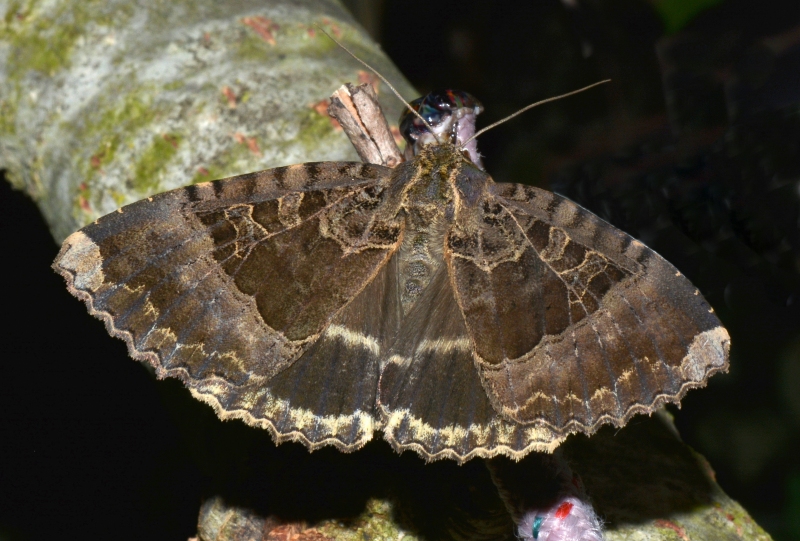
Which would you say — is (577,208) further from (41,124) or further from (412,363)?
Answer: (41,124)

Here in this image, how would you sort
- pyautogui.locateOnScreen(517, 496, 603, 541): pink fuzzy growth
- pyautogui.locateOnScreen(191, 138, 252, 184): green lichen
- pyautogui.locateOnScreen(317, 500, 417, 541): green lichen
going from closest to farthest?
pyautogui.locateOnScreen(517, 496, 603, 541): pink fuzzy growth, pyautogui.locateOnScreen(317, 500, 417, 541): green lichen, pyautogui.locateOnScreen(191, 138, 252, 184): green lichen

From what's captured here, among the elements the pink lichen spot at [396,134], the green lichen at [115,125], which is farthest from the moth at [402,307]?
the green lichen at [115,125]

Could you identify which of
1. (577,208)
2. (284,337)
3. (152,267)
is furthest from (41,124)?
(577,208)

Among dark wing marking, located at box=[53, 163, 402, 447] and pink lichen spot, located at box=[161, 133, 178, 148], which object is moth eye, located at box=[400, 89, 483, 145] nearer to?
dark wing marking, located at box=[53, 163, 402, 447]

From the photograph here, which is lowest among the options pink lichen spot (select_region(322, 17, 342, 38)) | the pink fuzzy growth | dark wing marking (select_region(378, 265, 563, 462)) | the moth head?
the pink fuzzy growth

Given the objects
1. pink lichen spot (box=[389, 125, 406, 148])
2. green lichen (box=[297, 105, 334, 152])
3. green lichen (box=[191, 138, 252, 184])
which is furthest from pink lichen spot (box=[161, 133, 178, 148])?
pink lichen spot (box=[389, 125, 406, 148])

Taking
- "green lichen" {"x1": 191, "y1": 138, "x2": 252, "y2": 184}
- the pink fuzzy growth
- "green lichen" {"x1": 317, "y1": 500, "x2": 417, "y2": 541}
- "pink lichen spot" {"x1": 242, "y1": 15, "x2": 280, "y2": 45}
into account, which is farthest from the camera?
"pink lichen spot" {"x1": 242, "y1": 15, "x2": 280, "y2": 45}

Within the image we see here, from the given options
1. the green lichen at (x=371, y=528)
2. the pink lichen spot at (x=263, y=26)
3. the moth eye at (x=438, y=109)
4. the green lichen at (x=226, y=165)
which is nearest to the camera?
the green lichen at (x=371, y=528)

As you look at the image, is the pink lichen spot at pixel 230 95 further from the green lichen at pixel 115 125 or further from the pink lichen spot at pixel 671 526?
the pink lichen spot at pixel 671 526
